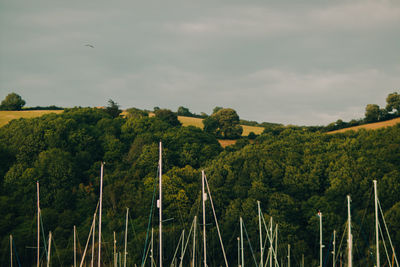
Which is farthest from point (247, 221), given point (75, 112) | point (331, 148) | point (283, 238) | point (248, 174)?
point (75, 112)

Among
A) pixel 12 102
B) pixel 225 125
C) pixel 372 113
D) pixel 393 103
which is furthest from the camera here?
pixel 12 102

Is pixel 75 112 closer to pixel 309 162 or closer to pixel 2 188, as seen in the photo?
pixel 2 188

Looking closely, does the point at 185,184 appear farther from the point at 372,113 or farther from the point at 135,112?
the point at 135,112

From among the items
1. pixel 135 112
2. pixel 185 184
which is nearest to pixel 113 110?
pixel 135 112

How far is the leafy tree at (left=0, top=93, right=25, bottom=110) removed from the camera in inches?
5187

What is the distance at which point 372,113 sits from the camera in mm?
114062

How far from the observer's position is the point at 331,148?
84.8m

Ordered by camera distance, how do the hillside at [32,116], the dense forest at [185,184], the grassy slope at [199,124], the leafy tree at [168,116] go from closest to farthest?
the dense forest at [185,184], the hillside at [32,116], the leafy tree at [168,116], the grassy slope at [199,124]

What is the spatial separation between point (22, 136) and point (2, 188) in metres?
14.0

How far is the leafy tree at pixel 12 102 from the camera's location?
432 ft

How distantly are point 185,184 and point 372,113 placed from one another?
178 feet

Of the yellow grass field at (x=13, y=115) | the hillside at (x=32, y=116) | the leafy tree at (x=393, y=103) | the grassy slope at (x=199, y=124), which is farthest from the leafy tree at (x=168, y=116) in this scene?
the leafy tree at (x=393, y=103)

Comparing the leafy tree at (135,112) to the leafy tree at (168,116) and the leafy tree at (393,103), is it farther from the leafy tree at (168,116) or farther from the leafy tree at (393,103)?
the leafy tree at (393,103)

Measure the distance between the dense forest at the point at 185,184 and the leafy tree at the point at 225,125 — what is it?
18905mm
